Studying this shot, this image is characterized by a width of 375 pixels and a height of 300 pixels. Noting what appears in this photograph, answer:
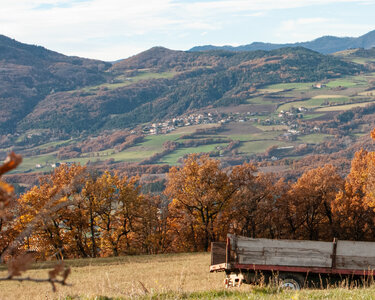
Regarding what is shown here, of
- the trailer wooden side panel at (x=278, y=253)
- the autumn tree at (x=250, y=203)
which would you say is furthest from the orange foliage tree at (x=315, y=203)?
the trailer wooden side panel at (x=278, y=253)

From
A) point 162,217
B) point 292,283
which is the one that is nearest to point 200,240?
point 162,217

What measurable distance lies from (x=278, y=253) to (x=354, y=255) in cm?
253

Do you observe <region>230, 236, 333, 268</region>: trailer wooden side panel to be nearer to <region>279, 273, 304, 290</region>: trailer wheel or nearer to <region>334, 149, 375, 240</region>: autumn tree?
<region>279, 273, 304, 290</region>: trailer wheel

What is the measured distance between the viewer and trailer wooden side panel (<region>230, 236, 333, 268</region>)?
14.0 meters

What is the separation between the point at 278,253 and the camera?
1401cm

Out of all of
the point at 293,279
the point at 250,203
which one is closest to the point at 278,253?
the point at 293,279

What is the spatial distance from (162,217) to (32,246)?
17045 mm

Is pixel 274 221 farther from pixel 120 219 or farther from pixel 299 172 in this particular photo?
pixel 299 172

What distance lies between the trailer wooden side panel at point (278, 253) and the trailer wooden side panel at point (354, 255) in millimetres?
411

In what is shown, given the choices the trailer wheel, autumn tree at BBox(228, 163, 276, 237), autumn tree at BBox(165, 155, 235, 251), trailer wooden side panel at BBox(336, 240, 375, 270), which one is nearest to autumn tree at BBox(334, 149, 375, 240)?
autumn tree at BBox(228, 163, 276, 237)

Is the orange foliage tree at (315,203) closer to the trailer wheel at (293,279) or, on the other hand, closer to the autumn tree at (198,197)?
the autumn tree at (198,197)

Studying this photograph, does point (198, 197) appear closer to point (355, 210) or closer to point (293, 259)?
point (355, 210)

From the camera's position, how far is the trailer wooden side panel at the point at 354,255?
14250 millimetres

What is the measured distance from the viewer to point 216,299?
8906mm
